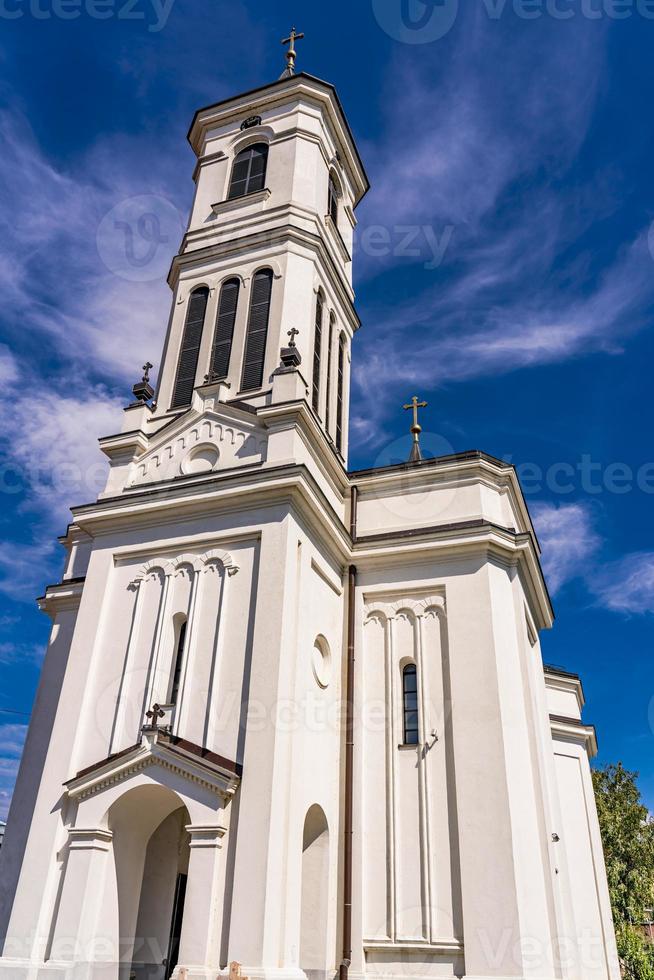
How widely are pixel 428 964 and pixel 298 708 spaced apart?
5.47 meters

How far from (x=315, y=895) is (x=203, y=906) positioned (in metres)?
3.40

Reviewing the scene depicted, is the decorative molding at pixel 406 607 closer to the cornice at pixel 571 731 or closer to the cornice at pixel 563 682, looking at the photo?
the cornice at pixel 571 731

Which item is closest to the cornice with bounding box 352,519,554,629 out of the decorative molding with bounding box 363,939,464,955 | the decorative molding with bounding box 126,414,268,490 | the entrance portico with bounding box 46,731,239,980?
the decorative molding with bounding box 126,414,268,490

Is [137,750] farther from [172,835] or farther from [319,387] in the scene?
[319,387]

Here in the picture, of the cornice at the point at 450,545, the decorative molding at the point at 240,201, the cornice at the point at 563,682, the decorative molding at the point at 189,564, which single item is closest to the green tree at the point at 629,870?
the cornice at the point at 563,682

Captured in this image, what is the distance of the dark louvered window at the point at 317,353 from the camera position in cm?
2136

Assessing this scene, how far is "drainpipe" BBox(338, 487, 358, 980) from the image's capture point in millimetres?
15617

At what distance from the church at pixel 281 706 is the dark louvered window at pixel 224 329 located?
0.07 metres

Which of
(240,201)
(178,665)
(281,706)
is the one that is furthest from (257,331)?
(281,706)

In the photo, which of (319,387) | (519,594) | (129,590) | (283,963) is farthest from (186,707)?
(319,387)

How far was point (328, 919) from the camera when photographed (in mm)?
15523

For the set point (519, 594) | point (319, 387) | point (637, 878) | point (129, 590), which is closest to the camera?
point (129, 590)

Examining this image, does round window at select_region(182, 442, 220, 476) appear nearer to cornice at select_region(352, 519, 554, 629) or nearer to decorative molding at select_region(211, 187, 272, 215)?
cornice at select_region(352, 519, 554, 629)

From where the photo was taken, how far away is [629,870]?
1533 inches
